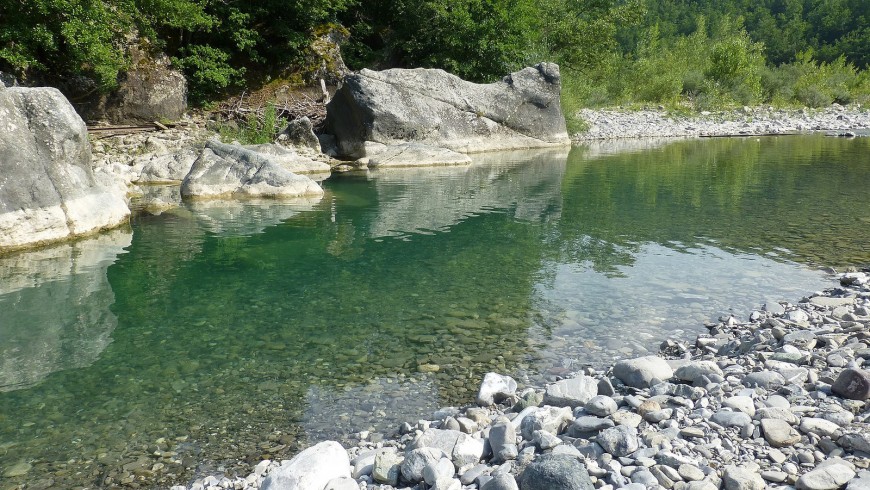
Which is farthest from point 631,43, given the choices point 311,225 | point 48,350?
point 48,350

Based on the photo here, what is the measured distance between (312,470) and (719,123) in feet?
150

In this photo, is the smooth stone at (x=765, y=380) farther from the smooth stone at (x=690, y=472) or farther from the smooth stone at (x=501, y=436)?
the smooth stone at (x=501, y=436)

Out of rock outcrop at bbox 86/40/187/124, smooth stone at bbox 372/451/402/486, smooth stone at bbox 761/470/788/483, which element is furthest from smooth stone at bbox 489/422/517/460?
rock outcrop at bbox 86/40/187/124

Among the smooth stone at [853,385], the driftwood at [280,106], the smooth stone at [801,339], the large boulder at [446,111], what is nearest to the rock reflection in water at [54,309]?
the smooth stone at [853,385]

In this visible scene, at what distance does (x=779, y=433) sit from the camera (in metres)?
3.96

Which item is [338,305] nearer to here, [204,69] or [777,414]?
[777,414]

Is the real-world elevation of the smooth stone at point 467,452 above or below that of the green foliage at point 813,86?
below

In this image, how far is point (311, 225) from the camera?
1382cm

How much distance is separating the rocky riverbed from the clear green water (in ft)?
2.39

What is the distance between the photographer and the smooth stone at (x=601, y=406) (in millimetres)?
4652

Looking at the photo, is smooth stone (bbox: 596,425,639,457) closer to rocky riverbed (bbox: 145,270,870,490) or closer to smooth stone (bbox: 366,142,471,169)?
rocky riverbed (bbox: 145,270,870,490)

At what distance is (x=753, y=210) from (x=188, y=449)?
13.0 meters

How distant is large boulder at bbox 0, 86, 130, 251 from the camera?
36.5 feet

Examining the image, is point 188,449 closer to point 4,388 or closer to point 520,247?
point 4,388
